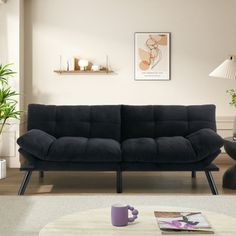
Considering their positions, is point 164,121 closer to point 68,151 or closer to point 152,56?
point 68,151

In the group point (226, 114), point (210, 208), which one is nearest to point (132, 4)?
point (226, 114)

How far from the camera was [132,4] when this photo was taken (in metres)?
5.59

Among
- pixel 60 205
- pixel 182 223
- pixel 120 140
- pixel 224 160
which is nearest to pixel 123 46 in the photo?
pixel 120 140

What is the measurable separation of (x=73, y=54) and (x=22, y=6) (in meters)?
0.83

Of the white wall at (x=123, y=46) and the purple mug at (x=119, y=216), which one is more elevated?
the white wall at (x=123, y=46)

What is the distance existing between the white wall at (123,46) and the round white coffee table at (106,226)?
11.3ft

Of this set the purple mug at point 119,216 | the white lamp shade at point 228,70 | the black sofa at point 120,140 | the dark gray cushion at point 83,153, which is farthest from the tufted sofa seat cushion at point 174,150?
the purple mug at point 119,216

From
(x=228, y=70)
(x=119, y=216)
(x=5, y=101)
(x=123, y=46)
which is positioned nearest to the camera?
(x=119, y=216)

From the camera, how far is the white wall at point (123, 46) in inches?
220

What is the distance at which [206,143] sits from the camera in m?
3.94

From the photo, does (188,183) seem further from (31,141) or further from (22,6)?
(22,6)

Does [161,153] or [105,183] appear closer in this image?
[161,153]

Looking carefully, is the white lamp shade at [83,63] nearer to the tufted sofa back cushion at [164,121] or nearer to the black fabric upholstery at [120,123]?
the black fabric upholstery at [120,123]

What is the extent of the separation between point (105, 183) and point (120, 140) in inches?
17.9
